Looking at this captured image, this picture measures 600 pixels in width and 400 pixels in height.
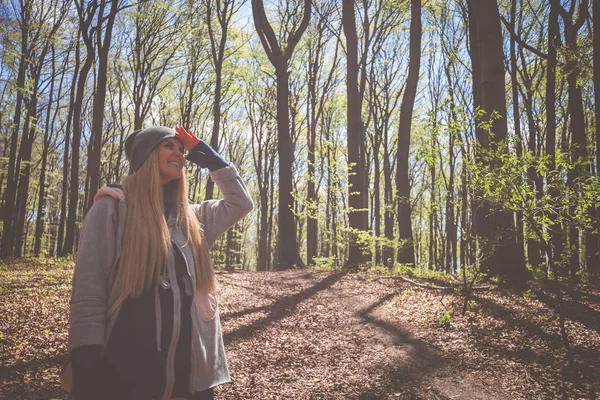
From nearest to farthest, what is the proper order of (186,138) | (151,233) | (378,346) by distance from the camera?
(151,233), (186,138), (378,346)

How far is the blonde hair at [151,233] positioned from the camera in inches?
65.9

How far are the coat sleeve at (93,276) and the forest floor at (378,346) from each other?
3022 millimetres

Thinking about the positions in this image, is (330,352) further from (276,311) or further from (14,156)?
(14,156)

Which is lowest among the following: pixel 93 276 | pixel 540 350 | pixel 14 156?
pixel 540 350

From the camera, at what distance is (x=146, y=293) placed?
1706 mm

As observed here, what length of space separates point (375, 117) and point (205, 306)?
2150cm

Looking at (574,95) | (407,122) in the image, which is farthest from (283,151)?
(574,95)

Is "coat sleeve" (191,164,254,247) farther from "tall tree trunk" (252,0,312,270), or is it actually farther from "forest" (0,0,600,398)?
"tall tree trunk" (252,0,312,270)

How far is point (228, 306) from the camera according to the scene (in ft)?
25.2

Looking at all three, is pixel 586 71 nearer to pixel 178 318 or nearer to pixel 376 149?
pixel 178 318

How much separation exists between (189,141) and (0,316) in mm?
5950

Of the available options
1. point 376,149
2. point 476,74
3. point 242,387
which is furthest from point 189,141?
point 376,149

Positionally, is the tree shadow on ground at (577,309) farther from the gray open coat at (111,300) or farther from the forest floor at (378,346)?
the gray open coat at (111,300)

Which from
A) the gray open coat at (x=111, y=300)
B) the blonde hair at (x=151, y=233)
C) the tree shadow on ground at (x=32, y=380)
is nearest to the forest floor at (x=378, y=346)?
the tree shadow on ground at (x=32, y=380)
